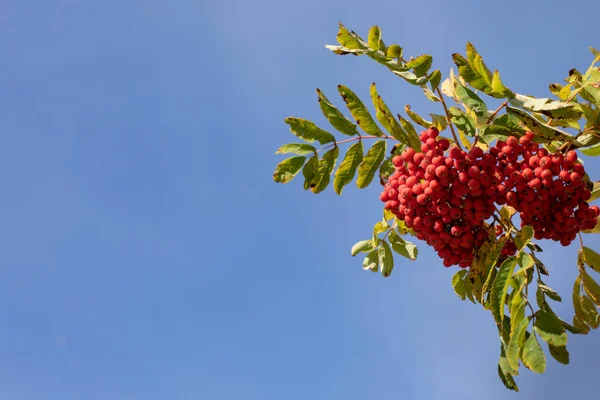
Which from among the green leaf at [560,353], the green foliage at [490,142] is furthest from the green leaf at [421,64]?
the green leaf at [560,353]

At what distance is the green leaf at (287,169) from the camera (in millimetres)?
4211

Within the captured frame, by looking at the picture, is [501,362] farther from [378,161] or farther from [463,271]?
[378,161]

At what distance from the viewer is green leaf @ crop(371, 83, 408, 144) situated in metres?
3.86

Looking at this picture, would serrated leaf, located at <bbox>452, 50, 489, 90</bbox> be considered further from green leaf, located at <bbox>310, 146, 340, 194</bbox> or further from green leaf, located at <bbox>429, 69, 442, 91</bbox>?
green leaf, located at <bbox>310, 146, 340, 194</bbox>

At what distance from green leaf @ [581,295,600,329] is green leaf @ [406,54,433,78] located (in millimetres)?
2155

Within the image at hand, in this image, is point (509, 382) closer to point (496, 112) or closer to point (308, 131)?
point (496, 112)

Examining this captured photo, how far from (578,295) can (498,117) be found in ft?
5.35

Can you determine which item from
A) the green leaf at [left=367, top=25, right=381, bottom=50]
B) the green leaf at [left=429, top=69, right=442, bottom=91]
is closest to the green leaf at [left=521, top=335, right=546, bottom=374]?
the green leaf at [left=429, top=69, right=442, bottom=91]

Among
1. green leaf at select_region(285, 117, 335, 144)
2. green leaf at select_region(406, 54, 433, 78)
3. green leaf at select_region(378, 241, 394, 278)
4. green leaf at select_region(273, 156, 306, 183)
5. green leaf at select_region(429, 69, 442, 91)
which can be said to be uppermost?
green leaf at select_region(285, 117, 335, 144)

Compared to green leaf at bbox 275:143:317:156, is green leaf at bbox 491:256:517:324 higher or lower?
lower

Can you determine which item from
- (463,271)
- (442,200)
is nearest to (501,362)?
(463,271)

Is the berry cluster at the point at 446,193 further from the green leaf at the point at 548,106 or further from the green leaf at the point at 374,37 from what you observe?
the green leaf at the point at 374,37

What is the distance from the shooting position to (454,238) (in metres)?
3.83

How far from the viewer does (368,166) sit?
13.7ft
